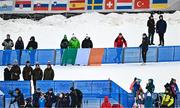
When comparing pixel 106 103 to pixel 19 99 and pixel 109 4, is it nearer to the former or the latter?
pixel 19 99

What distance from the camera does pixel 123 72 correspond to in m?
36.2

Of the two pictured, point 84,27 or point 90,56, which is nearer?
point 90,56

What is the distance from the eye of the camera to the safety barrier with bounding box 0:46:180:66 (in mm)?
37781

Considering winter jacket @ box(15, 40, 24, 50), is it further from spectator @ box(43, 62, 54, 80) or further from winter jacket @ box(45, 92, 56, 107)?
winter jacket @ box(45, 92, 56, 107)

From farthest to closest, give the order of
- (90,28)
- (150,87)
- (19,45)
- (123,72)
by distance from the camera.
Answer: (90,28) < (19,45) < (123,72) < (150,87)

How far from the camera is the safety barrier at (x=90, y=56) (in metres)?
37.8

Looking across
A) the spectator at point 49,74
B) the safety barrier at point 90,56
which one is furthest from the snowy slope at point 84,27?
the spectator at point 49,74

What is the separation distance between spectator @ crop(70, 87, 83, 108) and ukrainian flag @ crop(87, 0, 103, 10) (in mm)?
19030

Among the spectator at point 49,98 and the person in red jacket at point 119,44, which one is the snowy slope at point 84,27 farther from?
the spectator at point 49,98

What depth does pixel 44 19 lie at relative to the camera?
49.9 metres

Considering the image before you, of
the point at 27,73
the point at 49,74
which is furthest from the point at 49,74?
the point at 27,73

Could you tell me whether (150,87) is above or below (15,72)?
below

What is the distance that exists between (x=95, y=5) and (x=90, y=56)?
35.5 feet

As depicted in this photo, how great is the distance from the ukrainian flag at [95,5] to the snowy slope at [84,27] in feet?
1.24
